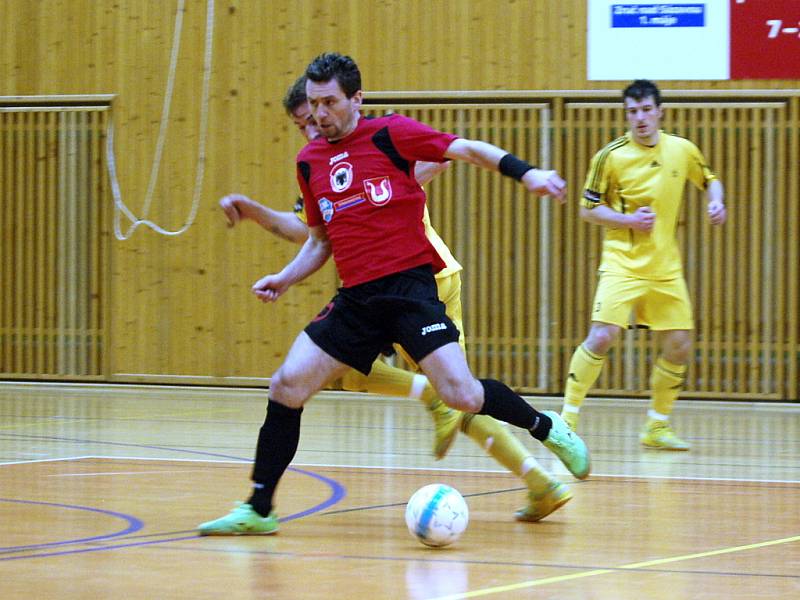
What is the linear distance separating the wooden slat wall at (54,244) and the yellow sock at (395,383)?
736cm

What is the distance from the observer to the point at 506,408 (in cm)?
507

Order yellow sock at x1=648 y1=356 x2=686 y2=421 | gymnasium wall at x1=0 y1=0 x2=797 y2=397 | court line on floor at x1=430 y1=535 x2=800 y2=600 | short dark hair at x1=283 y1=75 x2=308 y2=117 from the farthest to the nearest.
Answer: gymnasium wall at x1=0 y1=0 x2=797 y2=397 → yellow sock at x1=648 y1=356 x2=686 y2=421 → short dark hair at x1=283 y1=75 x2=308 y2=117 → court line on floor at x1=430 y1=535 x2=800 y2=600

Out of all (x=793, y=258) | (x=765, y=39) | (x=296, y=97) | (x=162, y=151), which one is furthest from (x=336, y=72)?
(x=162, y=151)

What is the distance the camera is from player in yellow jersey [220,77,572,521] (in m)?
5.24

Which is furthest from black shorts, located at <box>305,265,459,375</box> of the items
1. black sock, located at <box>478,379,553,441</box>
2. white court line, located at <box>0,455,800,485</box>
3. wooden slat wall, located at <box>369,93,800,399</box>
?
wooden slat wall, located at <box>369,93,800,399</box>

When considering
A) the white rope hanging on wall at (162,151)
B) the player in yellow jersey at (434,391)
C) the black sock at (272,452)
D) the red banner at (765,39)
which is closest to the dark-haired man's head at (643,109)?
the player in yellow jersey at (434,391)

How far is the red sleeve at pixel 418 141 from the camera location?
4.87 meters

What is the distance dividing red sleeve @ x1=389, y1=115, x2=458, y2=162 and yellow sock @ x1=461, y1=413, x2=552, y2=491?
1.13 metres

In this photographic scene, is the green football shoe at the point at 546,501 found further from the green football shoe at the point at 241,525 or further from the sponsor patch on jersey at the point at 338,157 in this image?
the sponsor patch on jersey at the point at 338,157

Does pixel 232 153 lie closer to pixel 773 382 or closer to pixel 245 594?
pixel 773 382

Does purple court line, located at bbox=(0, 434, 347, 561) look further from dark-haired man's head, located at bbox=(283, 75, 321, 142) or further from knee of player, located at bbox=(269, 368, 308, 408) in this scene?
dark-haired man's head, located at bbox=(283, 75, 321, 142)

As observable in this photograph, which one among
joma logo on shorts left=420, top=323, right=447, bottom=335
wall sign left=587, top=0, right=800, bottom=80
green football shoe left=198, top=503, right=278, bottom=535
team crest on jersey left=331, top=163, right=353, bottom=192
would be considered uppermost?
wall sign left=587, top=0, right=800, bottom=80

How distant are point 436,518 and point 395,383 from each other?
138 cm

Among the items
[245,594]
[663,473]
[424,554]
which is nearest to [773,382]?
[663,473]
